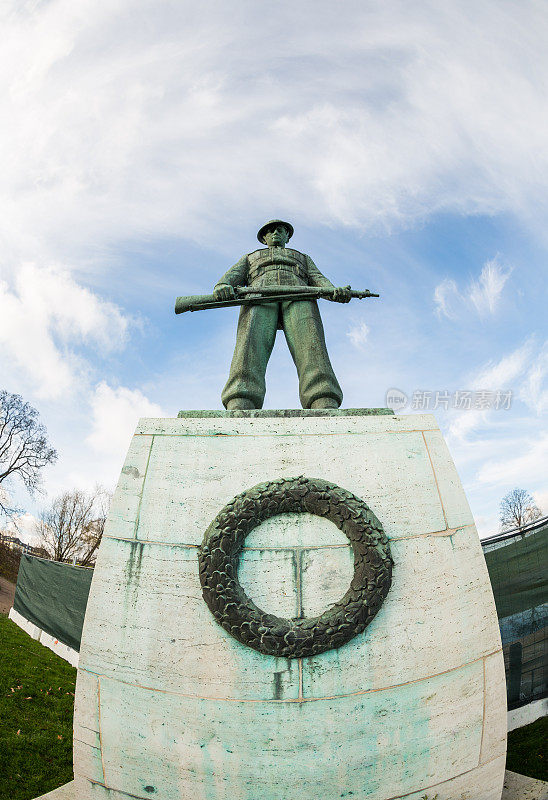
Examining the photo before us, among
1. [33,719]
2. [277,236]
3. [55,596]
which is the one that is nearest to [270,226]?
[277,236]

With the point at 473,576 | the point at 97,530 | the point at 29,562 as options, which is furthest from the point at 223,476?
the point at 97,530

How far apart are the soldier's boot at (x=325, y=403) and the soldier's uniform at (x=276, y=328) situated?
0.02 m

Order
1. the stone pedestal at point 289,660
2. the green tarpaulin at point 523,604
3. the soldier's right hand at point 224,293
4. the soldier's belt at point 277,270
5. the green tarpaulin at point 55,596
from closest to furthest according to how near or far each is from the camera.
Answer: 1. the stone pedestal at point 289,660
2. the soldier's right hand at point 224,293
3. the soldier's belt at point 277,270
4. the green tarpaulin at point 523,604
5. the green tarpaulin at point 55,596

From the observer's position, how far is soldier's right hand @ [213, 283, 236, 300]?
154 inches

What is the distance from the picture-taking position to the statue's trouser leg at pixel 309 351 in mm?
3756

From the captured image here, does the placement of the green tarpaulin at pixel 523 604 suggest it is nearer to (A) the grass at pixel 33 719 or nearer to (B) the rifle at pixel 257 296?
(B) the rifle at pixel 257 296

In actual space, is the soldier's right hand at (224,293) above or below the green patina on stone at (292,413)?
above

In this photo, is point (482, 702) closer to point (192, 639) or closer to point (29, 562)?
point (192, 639)

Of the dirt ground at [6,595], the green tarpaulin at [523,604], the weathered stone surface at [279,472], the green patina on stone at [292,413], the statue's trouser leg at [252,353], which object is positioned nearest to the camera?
the weathered stone surface at [279,472]

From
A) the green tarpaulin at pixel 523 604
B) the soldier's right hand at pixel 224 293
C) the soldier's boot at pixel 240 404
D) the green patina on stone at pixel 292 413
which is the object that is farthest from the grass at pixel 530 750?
the soldier's right hand at pixel 224 293

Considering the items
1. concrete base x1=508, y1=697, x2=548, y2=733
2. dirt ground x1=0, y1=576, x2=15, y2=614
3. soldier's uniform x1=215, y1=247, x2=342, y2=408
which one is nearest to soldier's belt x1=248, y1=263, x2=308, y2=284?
soldier's uniform x1=215, y1=247, x2=342, y2=408

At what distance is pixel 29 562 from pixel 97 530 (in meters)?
19.5

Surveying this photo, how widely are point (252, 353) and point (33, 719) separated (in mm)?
4946

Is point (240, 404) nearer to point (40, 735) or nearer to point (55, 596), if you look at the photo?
point (40, 735)
